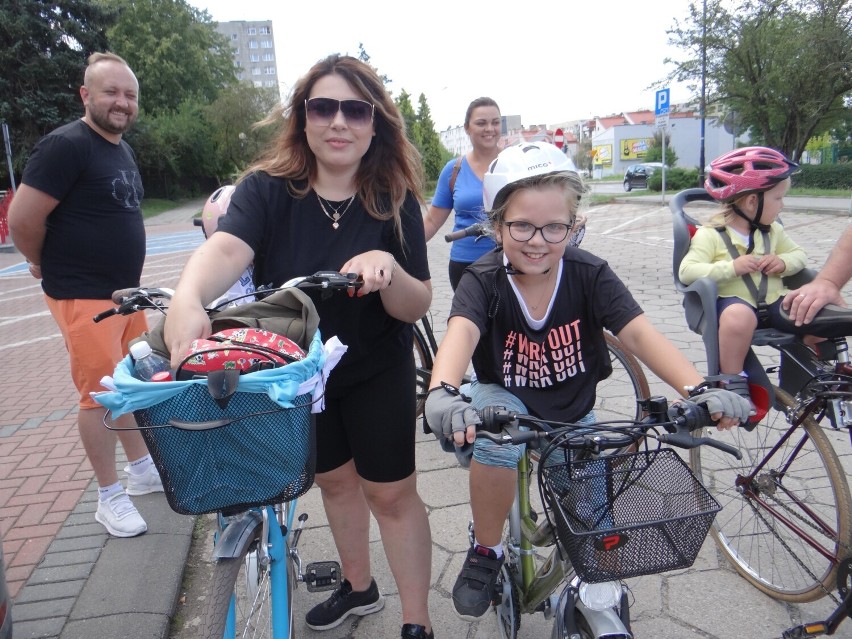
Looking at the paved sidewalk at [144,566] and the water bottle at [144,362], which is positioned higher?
the water bottle at [144,362]

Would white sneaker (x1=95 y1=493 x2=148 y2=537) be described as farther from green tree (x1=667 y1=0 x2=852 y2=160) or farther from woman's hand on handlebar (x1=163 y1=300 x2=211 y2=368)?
green tree (x1=667 y1=0 x2=852 y2=160)

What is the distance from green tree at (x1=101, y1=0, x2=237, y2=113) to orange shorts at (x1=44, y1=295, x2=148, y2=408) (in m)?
46.6

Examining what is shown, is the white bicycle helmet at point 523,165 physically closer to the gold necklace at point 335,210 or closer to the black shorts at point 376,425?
the gold necklace at point 335,210

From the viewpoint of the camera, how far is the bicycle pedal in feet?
7.85

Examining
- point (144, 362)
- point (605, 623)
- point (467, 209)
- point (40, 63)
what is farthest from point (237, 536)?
point (40, 63)

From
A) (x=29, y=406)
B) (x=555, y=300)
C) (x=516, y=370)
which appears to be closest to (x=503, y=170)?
(x=555, y=300)

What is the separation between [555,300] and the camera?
6.59 feet

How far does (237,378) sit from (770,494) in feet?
7.20

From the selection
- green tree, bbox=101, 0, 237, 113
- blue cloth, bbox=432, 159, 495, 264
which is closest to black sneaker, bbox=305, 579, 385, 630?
blue cloth, bbox=432, 159, 495, 264

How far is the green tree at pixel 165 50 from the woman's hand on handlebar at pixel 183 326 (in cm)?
4833

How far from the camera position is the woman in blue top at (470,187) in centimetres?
430

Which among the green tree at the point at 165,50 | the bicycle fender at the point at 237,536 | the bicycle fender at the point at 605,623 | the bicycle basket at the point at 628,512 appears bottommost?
the bicycle fender at the point at 605,623

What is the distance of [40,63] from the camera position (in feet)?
94.7

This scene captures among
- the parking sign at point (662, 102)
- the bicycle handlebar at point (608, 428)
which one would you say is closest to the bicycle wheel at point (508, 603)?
the bicycle handlebar at point (608, 428)
